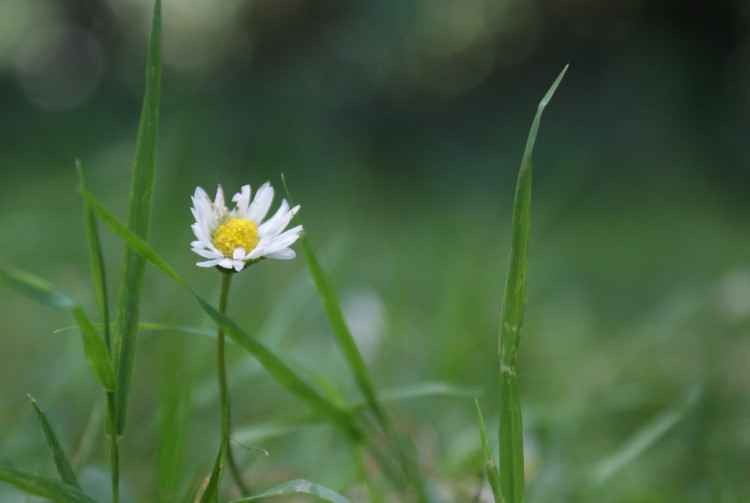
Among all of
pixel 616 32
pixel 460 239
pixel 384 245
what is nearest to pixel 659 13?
pixel 616 32

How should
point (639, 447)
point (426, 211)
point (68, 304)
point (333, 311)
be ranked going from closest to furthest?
1. point (68, 304)
2. point (333, 311)
3. point (639, 447)
4. point (426, 211)

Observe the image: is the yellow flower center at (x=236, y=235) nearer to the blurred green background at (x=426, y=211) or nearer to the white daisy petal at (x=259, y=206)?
the white daisy petal at (x=259, y=206)

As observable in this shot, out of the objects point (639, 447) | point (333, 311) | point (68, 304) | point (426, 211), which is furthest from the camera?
point (426, 211)

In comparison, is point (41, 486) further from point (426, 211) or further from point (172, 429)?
point (426, 211)

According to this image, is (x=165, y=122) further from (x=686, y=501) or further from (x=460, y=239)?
(x=686, y=501)

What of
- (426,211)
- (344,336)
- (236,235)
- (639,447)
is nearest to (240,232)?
(236,235)

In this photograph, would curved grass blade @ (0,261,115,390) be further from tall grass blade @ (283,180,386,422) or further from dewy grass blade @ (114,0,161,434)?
tall grass blade @ (283,180,386,422)
